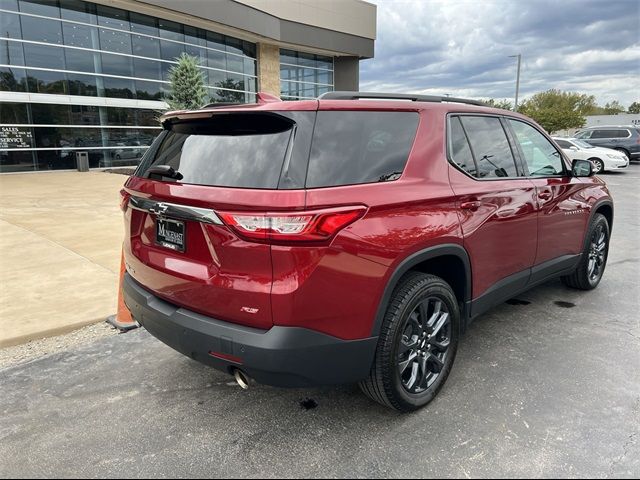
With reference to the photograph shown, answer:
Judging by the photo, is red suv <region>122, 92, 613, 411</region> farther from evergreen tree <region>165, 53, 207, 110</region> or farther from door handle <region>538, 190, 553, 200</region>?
evergreen tree <region>165, 53, 207, 110</region>

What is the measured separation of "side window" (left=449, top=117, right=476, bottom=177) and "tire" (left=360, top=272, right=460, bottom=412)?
784mm

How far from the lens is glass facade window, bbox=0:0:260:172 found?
17.7 metres

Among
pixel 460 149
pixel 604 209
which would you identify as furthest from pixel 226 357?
pixel 604 209

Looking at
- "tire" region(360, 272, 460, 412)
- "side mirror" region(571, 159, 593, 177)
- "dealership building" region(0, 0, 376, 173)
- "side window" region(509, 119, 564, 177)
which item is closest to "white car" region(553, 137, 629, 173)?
"side mirror" region(571, 159, 593, 177)

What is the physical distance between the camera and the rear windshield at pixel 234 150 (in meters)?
2.29

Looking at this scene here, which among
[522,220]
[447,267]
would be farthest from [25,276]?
[522,220]

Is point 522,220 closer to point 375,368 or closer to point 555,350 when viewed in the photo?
point 555,350

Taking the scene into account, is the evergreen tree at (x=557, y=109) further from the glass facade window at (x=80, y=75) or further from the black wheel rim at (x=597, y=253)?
the black wheel rim at (x=597, y=253)

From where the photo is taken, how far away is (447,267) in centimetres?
307

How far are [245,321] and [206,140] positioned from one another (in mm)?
1054

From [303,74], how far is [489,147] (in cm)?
3056

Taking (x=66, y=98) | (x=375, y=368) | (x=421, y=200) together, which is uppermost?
(x=66, y=98)

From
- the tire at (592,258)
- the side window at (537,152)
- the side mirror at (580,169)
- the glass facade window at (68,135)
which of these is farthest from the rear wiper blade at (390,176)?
the glass facade window at (68,135)

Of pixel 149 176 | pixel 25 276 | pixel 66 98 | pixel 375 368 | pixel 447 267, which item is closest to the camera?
pixel 375 368
